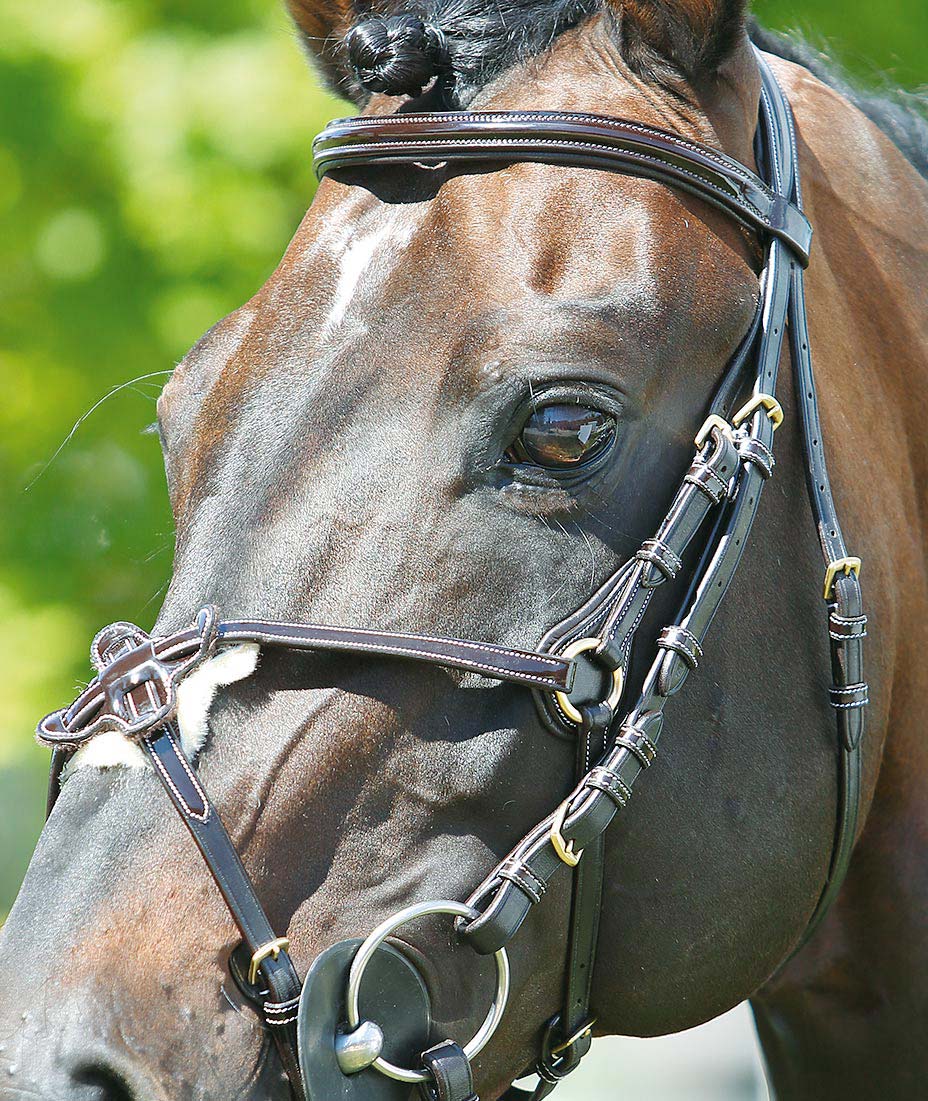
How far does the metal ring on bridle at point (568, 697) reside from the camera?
5.60 ft

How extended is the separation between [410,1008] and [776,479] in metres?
0.98

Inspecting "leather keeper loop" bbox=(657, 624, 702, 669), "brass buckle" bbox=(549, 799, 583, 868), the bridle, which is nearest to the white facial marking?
the bridle

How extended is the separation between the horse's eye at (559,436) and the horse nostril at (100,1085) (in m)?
0.96

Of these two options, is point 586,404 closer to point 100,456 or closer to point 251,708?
point 251,708

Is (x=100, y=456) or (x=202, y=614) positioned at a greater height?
(x=202, y=614)

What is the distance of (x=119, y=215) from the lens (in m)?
4.69

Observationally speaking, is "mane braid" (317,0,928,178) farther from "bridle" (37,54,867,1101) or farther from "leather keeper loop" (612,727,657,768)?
"leather keeper loop" (612,727,657,768)

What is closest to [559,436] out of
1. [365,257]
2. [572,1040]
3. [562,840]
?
[365,257]

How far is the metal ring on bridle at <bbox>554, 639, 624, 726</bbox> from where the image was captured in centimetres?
171

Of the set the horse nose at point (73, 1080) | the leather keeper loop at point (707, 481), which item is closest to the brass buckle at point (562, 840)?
the leather keeper loop at point (707, 481)

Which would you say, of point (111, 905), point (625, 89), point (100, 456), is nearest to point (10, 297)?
point (100, 456)

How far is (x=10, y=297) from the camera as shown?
474 cm

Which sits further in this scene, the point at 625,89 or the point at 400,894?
the point at 625,89

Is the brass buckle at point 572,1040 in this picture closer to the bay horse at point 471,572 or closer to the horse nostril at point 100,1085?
the bay horse at point 471,572
